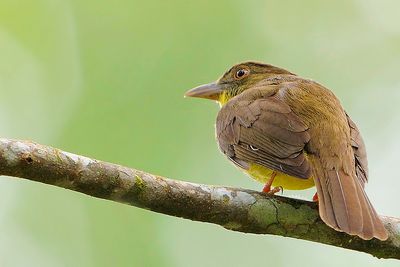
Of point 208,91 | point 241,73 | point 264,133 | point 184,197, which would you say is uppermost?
point 241,73

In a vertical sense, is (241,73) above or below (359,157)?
above

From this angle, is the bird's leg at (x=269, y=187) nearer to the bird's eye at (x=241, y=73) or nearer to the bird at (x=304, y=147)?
the bird at (x=304, y=147)

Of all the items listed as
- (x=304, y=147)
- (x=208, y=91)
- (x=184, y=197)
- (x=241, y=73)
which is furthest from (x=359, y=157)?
(x=208, y=91)

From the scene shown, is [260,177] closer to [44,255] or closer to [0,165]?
[0,165]

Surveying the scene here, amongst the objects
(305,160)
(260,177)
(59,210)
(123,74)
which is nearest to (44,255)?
(59,210)

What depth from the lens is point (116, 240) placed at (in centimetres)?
727

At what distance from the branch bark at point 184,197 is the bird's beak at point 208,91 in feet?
8.16

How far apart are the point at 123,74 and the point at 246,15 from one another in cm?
136

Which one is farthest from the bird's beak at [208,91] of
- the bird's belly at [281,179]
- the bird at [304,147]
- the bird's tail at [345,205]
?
the bird's tail at [345,205]

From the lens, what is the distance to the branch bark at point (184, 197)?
391 cm

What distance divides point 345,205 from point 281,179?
68cm

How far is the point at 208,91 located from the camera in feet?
23.7

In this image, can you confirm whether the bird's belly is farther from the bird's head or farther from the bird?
the bird's head

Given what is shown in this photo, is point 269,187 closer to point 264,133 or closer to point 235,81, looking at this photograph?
point 264,133
